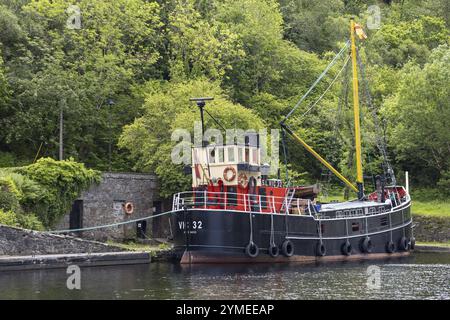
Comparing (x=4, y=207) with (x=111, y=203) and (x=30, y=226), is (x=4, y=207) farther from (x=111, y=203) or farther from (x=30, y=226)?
(x=111, y=203)

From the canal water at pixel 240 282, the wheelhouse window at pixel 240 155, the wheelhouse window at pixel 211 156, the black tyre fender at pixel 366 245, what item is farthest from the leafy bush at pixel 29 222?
the black tyre fender at pixel 366 245

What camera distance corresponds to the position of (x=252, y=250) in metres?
38.5

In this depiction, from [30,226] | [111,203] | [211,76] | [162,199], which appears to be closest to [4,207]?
[30,226]

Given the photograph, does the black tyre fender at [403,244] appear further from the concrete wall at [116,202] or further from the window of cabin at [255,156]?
the concrete wall at [116,202]

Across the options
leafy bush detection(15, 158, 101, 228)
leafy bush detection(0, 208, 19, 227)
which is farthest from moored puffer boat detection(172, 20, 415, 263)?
leafy bush detection(0, 208, 19, 227)

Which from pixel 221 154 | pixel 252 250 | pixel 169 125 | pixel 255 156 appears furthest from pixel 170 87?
pixel 252 250

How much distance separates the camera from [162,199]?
163 ft

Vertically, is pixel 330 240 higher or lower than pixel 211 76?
lower

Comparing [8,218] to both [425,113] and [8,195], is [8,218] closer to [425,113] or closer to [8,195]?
[8,195]

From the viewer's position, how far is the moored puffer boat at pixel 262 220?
38219mm

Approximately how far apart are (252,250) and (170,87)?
760 inches

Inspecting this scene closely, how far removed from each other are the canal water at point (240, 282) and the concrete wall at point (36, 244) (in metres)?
1.63

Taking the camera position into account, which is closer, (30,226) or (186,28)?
(30,226)
